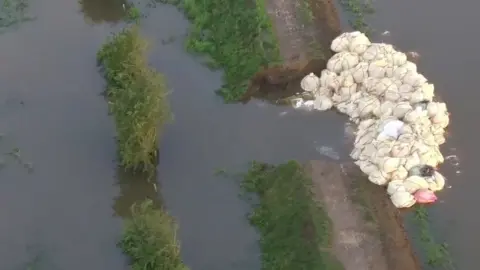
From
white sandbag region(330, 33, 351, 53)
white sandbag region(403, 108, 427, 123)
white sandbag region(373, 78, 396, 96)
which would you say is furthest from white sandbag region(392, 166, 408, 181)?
white sandbag region(330, 33, 351, 53)

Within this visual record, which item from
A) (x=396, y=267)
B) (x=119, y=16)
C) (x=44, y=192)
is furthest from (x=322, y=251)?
(x=119, y=16)

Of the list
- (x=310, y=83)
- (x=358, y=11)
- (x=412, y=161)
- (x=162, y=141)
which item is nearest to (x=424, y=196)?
(x=412, y=161)

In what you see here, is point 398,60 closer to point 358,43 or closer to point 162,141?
point 358,43

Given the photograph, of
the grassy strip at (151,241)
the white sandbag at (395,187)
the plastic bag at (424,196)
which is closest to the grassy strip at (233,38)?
the white sandbag at (395,187)

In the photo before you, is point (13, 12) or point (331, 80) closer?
point (331, 80)

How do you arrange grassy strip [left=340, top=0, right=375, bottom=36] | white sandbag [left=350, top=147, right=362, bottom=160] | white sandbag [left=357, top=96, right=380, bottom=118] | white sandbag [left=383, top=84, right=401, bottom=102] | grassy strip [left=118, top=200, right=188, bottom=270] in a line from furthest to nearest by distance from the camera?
1. grassy strip [left=340, top=0, right=375, bottom=36]
2. white sandbag [left=383, top=84, right=401, bottom=102]
3. white sandbag [left=357, top=96, right=380, bottom=118]
4. white sandbag [left=350, top=147, right=362, bottom=160]
5. grassy strip [left=118, top=200, right=188, bottom=270]

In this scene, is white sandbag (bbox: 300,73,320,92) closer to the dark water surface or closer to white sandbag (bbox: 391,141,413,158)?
white sandbag (bbox: 391,141,413,158)
